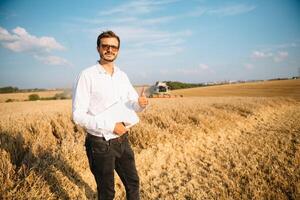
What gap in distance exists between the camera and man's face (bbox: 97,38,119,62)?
2.61 metres

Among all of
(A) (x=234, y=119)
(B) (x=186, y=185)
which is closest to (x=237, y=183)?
(B) (x=186, y=185)

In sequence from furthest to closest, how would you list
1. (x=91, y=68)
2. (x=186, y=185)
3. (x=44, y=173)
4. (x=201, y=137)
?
(x=201, y=137) → (x=186, y=185) → (x=44, y=173) → (x=91, y=68)

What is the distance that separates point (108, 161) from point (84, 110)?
619 mm

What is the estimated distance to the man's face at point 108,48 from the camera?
2609 millimetres

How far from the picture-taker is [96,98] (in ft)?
8.45

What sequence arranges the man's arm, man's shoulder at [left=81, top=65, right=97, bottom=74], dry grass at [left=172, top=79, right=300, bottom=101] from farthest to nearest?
dry grass at [left=172, top=79, right=300, bottom=101] < man's shoulder at [left=81, top=65, right=97, bottom=74] < the man's arm

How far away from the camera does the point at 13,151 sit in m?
4.24

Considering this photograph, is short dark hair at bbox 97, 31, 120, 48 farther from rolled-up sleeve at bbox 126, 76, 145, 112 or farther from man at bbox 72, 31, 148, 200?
rolled-up sleeve at bbox 126, 76, 145, 112

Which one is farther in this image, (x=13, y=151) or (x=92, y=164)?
(x=13, y=151)

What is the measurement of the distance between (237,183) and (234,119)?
6.17m

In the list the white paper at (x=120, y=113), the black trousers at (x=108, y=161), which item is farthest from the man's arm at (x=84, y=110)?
the black trousers at (x=108, y=161)

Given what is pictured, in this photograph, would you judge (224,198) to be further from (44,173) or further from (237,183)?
(44,173)

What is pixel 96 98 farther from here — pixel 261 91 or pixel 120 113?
pixel 261 91

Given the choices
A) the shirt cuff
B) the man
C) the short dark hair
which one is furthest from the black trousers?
the short dark hair
